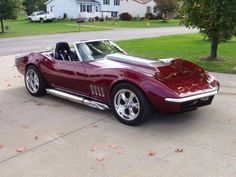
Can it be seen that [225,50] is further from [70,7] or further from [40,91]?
[70,7]

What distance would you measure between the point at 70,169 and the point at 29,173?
1.54 ft

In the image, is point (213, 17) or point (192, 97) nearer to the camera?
point (192, 97)

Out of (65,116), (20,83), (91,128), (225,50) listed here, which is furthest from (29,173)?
(225,50)

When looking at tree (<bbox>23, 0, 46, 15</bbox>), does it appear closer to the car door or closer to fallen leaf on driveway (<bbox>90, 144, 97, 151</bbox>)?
the car door

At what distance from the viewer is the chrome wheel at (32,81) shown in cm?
781

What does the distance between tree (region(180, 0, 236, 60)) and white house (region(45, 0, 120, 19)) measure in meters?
46.0

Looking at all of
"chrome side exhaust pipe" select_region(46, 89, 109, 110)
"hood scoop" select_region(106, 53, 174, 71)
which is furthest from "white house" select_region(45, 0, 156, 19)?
"hood scoop" select_region(106, 53, 174, 71)

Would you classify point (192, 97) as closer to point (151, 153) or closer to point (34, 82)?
point (151, 153)

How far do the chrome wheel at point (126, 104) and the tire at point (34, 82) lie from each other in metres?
2.16

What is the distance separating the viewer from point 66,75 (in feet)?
23.1

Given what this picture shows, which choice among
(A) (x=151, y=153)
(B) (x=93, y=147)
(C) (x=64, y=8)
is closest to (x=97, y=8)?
(C) (x=64, y=8)

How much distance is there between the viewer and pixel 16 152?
4953mm

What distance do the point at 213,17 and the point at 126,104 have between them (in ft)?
22.2

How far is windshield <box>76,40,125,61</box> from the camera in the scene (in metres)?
6.96
